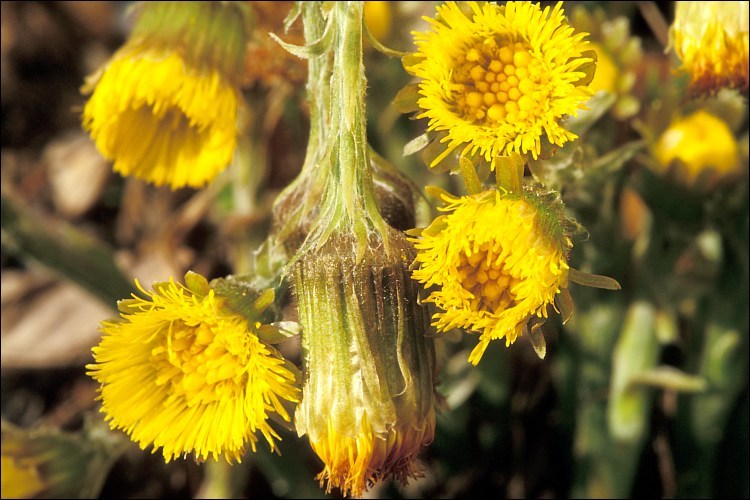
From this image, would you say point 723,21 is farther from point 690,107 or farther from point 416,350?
point 416,350

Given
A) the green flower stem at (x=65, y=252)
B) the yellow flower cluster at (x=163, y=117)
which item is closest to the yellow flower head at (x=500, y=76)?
the yellow flower cluster at (x=163, y=117)

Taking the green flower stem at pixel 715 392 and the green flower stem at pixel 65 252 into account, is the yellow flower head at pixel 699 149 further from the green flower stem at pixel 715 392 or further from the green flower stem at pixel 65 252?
the green flower stem at pixel 65 252

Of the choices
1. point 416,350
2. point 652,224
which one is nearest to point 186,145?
point 416,350

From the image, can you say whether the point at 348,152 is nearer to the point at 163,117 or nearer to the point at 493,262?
the point at 493,262

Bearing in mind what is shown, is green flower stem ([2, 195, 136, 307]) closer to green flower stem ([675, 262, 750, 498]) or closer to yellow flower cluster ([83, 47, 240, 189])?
yellow flower cluster ([83, 47, 240, 189])

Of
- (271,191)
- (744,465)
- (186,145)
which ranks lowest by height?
(744,465)

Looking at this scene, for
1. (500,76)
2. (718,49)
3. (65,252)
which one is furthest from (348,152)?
(65,252)
